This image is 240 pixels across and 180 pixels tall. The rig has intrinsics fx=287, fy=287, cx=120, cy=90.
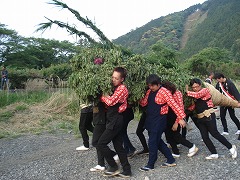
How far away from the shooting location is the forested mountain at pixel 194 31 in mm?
58825

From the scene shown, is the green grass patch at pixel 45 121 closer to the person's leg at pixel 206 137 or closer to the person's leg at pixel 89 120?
the person's leg at pixel 89 120

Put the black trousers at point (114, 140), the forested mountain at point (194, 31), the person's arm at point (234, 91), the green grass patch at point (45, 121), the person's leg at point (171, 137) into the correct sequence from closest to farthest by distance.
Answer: the black trousers at point (114, 140) < the person's leg at point (171, 137) < the person's arm at point (234, 91) < the green grass patch at point (45, 121) < the forested mountain at point (194, 31)

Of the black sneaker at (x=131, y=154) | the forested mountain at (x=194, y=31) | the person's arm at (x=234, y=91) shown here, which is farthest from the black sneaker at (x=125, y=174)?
the forested mountain at (x=194, y=31)

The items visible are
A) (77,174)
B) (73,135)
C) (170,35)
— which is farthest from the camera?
(170,35)

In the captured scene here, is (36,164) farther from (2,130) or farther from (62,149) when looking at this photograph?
(2,130)

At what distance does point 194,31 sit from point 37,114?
74.6 metres

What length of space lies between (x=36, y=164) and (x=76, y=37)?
252 cm

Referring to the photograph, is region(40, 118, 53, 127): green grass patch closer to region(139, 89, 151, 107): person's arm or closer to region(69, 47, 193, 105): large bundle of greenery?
region(69, 47, 193, 105): large bundle of greenery

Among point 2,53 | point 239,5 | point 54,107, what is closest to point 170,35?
point 239,5

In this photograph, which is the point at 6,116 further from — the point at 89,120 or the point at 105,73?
the point at 105,73

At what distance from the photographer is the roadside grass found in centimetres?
895

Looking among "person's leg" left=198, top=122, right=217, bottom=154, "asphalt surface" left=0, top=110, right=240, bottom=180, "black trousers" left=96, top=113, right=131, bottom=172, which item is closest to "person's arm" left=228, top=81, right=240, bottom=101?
"asphalt surface" left=0, top=110, right=240, bottom=180

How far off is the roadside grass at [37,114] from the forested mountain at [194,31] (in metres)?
23.5

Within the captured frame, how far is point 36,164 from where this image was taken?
5.47 meters
